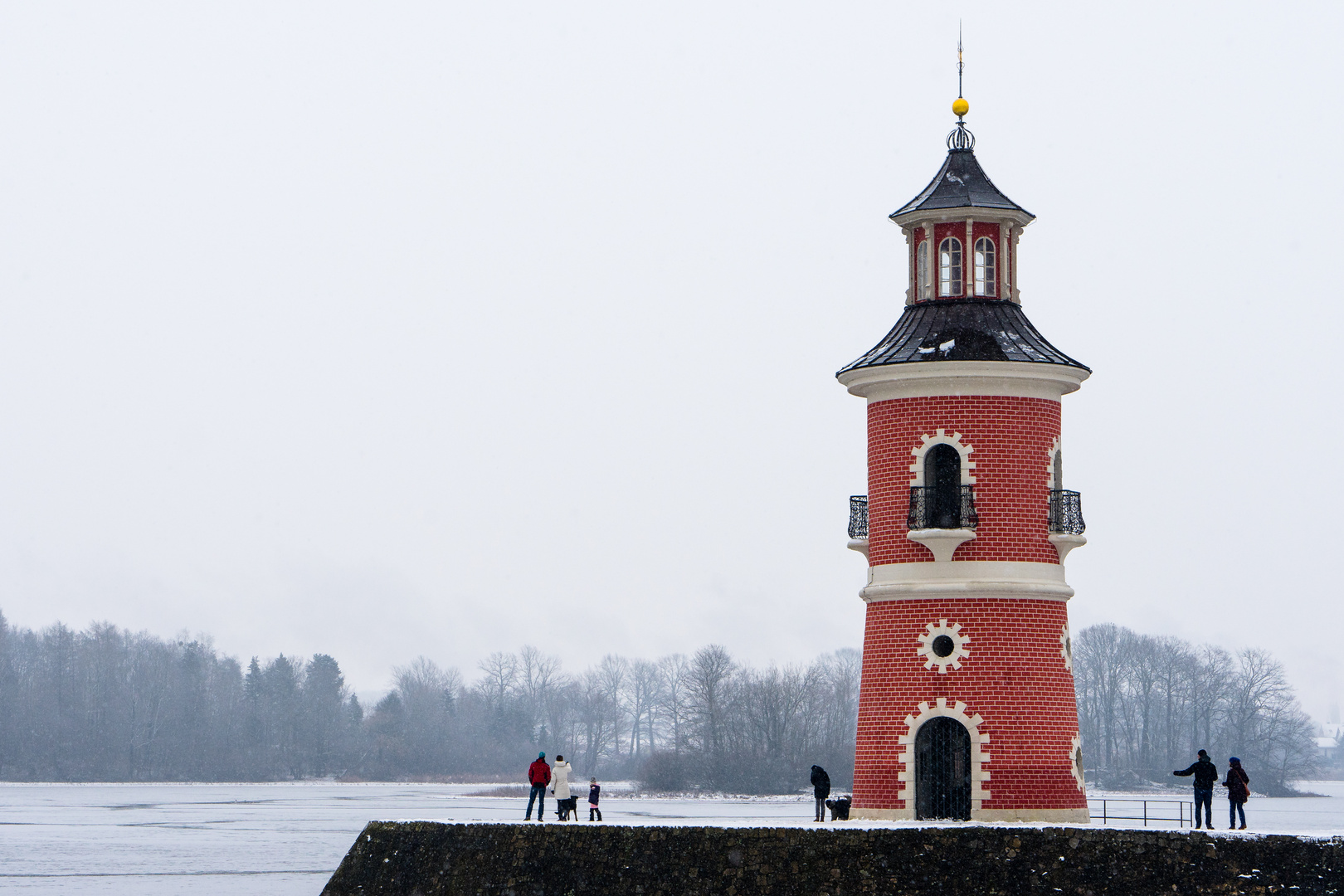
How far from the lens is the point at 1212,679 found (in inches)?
4375

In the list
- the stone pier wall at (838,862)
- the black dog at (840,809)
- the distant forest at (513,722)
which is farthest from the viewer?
the distant forest at (513,722)

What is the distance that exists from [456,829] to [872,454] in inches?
334

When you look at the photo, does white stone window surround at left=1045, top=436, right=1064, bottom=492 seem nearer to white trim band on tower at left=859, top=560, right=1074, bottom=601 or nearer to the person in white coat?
white trim band on tower at left=859, top=560, right=1074, bottom=601

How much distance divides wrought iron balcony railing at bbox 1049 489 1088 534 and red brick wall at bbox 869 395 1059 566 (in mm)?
121

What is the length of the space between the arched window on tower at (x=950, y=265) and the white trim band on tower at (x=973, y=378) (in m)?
1.80

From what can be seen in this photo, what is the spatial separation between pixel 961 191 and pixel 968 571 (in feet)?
19.7

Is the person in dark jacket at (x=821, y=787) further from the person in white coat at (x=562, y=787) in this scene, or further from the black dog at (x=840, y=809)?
the person in white coat at (x=562, y=787)

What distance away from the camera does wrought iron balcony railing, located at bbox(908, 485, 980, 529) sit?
30500 millimetres

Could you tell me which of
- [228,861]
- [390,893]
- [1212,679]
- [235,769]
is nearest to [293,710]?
[235,769]

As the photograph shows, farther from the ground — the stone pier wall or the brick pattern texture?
the brick pattern texture

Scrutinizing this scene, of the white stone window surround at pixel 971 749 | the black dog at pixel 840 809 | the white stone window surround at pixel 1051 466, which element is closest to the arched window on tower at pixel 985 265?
the white stone window surround at pixel 1051 466

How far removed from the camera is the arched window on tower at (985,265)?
31922 millimetres

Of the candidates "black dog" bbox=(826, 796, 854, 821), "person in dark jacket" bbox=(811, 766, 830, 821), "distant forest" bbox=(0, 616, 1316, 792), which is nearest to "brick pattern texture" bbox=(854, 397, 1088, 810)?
"black dog" bbox=(826, 796, 854, 821)

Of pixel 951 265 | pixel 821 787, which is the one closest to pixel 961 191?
pixel 951 265
